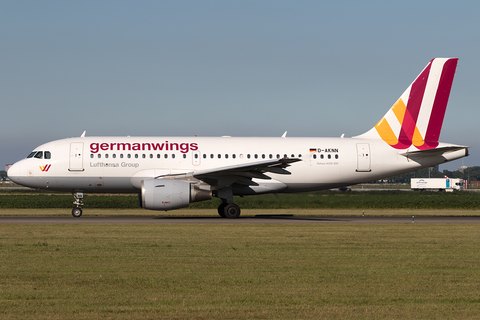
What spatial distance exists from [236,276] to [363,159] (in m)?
19.8

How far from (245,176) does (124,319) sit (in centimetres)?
1879

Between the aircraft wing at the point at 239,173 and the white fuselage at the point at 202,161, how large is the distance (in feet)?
2.70

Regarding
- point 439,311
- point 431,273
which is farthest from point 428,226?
point 439,311

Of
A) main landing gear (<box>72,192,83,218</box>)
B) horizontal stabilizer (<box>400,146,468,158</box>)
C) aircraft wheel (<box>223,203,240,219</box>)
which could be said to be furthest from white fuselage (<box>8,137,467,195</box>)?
aircraft wheel (<box>223,203,240,219</box>)

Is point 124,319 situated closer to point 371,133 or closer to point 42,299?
point 42,299

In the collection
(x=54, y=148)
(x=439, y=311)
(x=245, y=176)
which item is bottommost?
(x=439, y=311)

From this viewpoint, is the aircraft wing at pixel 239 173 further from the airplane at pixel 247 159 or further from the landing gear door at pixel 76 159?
the landing gear door at pixel 76 159

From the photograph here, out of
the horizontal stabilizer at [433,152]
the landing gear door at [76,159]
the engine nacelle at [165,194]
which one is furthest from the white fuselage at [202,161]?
the engine nacelle at [165,194]

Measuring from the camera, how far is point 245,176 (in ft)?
83.5

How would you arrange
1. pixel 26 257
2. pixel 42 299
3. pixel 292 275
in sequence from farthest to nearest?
pixel 26 257
pixel 292 275
pixel 42 299

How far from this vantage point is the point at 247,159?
27.3 meters

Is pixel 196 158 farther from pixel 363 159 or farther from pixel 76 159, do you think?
pixel 363 159

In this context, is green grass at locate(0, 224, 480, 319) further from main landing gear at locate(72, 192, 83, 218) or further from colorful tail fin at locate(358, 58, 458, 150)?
colorful tail fin at locate(358, 58, 458, 150)

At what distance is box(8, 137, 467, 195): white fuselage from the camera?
26.3 metres
